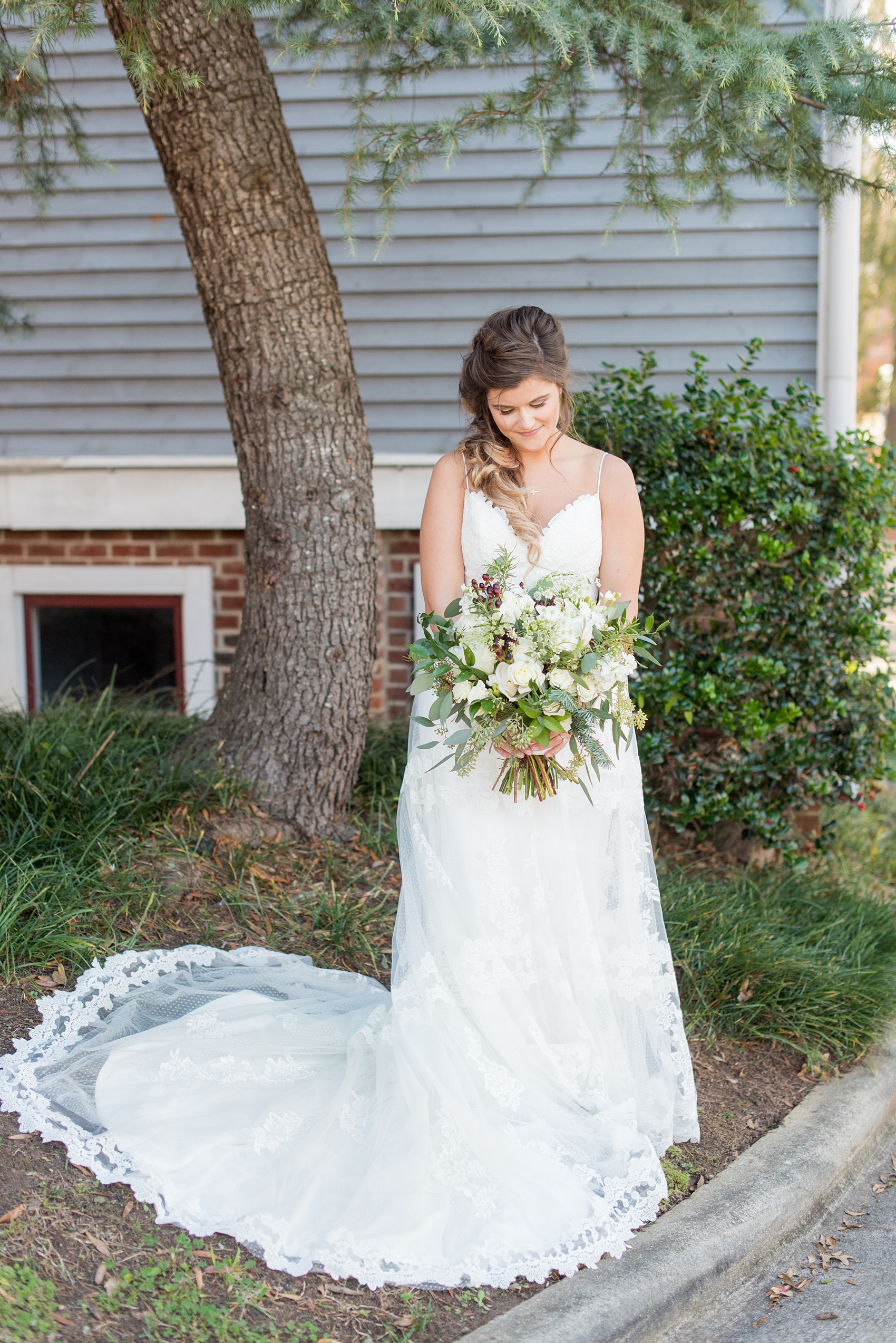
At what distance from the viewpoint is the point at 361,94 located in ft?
12.6

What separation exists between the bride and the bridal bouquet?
0.43 ft

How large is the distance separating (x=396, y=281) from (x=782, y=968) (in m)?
4.19

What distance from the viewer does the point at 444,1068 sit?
2770 mm

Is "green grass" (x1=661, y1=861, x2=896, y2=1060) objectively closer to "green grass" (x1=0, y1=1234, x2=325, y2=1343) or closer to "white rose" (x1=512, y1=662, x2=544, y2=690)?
"white rose" (x1=512, y1=662, x2=544, y2=690)

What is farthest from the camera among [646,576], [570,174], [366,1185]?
[570,174]

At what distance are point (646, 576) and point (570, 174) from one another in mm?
2614

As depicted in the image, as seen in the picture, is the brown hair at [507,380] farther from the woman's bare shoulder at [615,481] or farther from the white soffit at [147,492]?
the white soffit at [147,492]

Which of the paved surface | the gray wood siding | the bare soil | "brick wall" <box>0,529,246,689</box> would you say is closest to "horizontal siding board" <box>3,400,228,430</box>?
the gray wood siding

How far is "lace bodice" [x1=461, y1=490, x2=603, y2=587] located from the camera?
299 centimetres

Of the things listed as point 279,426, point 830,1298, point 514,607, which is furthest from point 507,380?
point 830,1298

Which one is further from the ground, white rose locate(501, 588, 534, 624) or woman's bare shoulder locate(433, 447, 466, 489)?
woman's bare shoulder locate(433, 447, 466, 489)

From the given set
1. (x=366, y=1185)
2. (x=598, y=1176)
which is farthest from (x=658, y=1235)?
(x=366, y=1185)

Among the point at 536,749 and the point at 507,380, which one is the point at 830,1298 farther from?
the point at 507,380

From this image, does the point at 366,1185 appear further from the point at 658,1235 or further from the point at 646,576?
the point at 646,576
